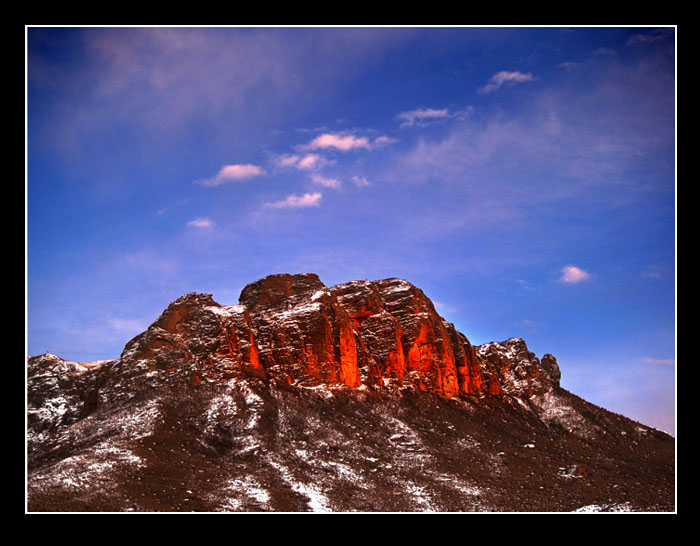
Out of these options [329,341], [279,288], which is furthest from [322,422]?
[279,288]

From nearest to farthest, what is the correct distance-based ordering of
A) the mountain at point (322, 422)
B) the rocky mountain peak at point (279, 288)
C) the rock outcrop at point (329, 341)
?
the mountain at point (322, 422), the rock outcrop at point (329, 341), the rocky mountain peak at point (279, 288)

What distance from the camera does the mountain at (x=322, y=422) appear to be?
185 ft

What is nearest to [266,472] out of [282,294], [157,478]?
[157,478]

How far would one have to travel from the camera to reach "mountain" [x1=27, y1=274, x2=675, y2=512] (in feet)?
185

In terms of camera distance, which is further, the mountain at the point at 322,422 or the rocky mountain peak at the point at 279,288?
the rocky mountain peak at the point at 279,288

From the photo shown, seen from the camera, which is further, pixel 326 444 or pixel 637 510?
pixel 326 444

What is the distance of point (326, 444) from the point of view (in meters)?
70.2

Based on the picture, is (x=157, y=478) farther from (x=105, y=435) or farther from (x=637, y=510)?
(x=637, y=510)

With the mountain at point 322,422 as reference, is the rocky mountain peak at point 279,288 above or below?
above

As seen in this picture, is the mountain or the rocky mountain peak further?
the rocky mountain peak

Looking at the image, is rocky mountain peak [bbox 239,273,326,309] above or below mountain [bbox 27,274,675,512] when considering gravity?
above
